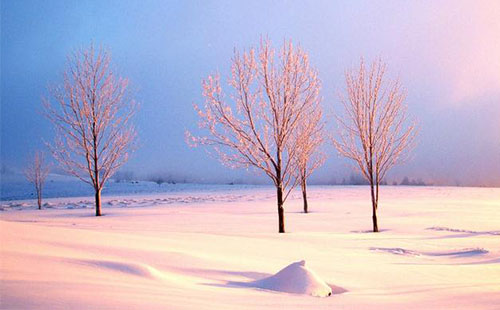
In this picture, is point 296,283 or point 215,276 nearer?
point 296,283

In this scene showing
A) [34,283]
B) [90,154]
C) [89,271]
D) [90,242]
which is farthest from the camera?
[90,154]

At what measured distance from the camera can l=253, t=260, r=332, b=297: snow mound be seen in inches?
155

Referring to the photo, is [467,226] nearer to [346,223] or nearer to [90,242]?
[346,223]

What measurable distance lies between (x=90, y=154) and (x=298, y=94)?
11.1m

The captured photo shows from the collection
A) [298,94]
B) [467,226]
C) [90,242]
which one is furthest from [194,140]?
[467,226]

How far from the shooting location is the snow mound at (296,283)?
13.0ft

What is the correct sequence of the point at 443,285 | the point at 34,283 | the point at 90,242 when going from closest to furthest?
1. the point at 34,283
2. the point at 443,285
3. the point at 90,242

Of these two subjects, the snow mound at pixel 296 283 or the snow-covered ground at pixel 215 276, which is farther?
the snow mound at pixel 296 283

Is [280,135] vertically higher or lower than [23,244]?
higher

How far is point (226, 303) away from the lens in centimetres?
314

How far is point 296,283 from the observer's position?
402cm

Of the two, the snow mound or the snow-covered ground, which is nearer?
the snow-covered ground

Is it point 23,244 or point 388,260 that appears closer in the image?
point 23,244

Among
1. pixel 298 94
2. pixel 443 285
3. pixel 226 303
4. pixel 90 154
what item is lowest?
pixel 443 285
